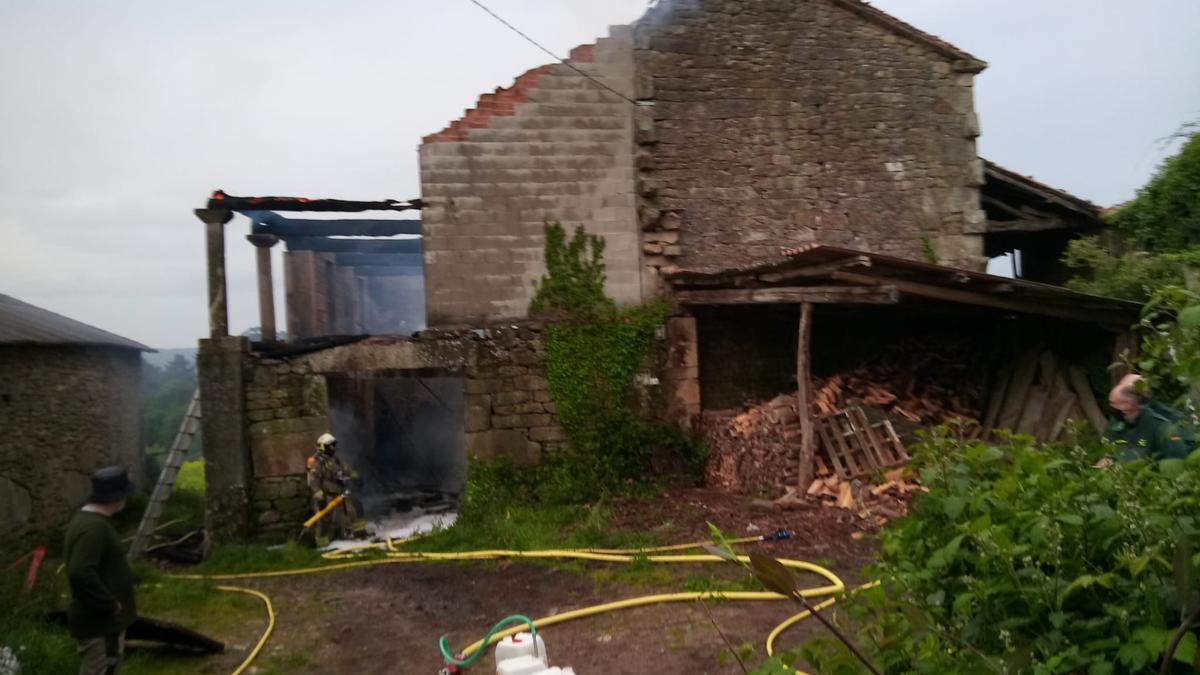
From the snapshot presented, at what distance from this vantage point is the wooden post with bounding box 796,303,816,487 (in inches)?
310

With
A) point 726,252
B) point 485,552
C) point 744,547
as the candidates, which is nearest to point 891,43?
point 726,252

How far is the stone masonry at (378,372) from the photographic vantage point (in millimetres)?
9055

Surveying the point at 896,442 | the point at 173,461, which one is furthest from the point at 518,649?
the point at 173,461

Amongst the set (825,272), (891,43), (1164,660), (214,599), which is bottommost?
(214,599)

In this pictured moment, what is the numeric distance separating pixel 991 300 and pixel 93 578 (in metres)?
8.37

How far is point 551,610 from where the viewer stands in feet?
18.6

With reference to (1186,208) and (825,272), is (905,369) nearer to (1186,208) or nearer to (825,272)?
(825,272)

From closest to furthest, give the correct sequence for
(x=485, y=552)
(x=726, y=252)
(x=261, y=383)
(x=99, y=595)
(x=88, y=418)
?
(x=99, y=595) < (x=485, y=552) < (x=261, y=383) < (x=726, y=252) < (x=88, y=418)

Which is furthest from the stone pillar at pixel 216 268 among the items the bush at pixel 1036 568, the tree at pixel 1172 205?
the tree at pixel 1172 205

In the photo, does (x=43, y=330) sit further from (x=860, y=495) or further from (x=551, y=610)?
(x=860, y=495)

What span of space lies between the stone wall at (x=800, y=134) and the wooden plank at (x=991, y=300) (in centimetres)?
224

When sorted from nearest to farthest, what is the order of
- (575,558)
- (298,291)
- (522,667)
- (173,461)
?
(522,667), (575,558), (173,461), (298,291)

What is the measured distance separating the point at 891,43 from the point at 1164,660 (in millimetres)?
10219

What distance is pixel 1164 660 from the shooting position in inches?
59.7
